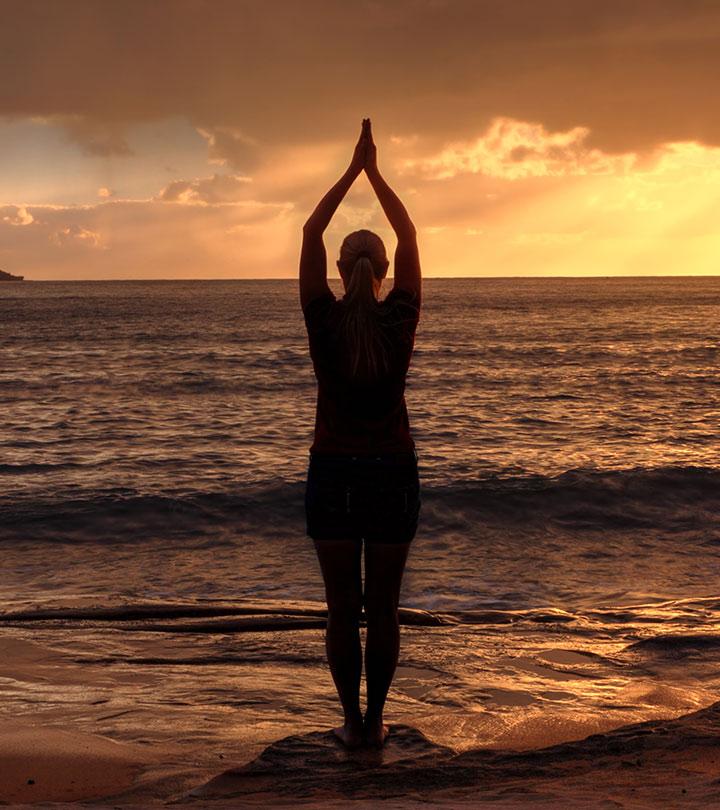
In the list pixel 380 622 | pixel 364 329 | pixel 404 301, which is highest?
pixel 404 301

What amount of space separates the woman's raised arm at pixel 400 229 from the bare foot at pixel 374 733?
186cm

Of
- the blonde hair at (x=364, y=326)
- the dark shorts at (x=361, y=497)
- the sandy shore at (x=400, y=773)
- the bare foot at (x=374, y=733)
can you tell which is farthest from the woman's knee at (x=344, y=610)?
the blonde hair at (x=364, y=326)

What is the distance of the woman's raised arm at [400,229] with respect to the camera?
4.17m

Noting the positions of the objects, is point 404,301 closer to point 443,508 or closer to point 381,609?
point 381,609

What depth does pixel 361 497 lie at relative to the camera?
400cm

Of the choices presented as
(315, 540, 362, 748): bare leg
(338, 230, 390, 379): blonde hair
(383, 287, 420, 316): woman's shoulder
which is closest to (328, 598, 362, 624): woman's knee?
(315, 540, 362, 748): bare leg

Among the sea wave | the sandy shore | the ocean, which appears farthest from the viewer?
the sea wave

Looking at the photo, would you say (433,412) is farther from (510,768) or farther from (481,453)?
(510,768)

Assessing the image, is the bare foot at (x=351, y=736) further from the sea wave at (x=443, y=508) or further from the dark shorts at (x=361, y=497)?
the sea wave at (x=443, y=508)

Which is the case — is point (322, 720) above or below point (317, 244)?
below

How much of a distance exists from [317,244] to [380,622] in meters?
1.68

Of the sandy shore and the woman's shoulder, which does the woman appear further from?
the sandy shore

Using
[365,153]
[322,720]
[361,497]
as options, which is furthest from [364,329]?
[322,720]

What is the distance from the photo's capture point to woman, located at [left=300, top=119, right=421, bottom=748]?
400cm
